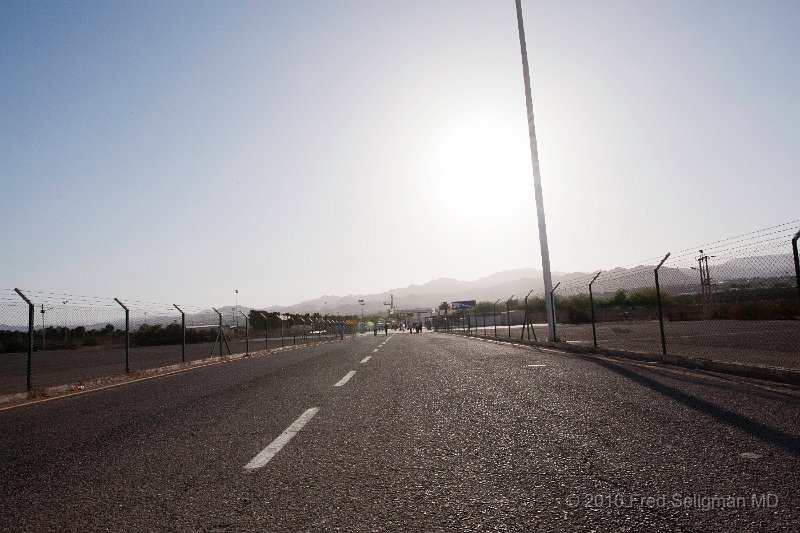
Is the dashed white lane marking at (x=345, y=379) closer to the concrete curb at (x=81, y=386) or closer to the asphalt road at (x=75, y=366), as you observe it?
the concrete curb at (x=81, y=386)

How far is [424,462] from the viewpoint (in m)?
4.11

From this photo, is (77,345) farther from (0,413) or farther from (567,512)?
(567,512)

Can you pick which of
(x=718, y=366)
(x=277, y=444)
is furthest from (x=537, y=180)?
(x=277, y=444)

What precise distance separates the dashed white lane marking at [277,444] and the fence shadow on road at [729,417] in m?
4.26

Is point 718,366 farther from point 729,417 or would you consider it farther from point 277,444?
point 277,444

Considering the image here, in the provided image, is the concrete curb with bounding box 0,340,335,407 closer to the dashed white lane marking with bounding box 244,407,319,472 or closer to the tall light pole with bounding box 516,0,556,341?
the dashed white lane marking with bounding box 244,407,319,472

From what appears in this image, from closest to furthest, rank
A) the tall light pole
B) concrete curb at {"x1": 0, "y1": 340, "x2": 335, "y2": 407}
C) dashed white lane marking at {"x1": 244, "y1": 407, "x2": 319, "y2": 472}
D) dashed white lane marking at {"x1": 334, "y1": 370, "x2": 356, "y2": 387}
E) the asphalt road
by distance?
dashed white lane marking at {"x1": 244, "y1": 407, "x2": 319, "y2": 472}
dashed white lane marking at {"x1": 334, "y1": 370, "x2": 356, "y2": 387}
concrete curb at {"x1": 0, "y1": 340, "x2": 335, "y2": 407}
the asphalt road
the tall light pole

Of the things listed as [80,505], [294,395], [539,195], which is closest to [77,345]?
[539,195]

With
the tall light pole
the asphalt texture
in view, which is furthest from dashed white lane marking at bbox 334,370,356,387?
the tall light pole

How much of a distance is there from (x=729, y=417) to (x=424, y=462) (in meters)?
3.59

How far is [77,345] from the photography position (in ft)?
160

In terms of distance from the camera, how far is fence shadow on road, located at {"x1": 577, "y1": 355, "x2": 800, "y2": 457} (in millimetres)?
4363

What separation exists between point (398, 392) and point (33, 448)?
185 inches

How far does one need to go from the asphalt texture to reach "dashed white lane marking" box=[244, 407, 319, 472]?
0.23 feet
